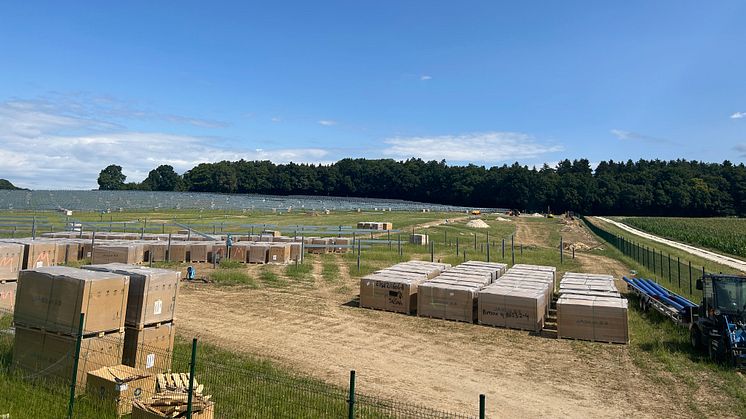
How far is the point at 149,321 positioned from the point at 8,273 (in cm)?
704

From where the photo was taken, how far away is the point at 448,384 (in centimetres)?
1134

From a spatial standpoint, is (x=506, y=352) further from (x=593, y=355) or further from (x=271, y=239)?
(x=271, y=239)

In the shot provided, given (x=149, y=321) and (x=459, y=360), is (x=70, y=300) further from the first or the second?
(x=459, y=360)

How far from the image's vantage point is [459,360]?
43.9 ft

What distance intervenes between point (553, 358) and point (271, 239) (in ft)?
84.8

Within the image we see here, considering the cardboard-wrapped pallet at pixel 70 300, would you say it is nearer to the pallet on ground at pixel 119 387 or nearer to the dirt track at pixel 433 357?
the pallet on ground at pixel 119 387

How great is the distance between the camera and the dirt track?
1054 cm

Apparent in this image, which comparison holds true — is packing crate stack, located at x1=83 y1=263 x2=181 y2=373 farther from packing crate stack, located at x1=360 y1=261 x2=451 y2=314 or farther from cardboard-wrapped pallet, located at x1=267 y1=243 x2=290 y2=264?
cardboard-wrapped pallet, located at x1=267 y1=243 x2=290 y2=264

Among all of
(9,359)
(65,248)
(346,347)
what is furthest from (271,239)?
(9,359)

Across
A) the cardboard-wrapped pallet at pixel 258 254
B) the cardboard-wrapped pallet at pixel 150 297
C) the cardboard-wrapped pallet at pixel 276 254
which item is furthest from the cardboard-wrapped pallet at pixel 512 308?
the cardboard-wrapped pallet at pixel 258 254

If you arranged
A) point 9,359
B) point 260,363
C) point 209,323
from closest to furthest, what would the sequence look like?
point 9,359, point 260,363, point 209,323

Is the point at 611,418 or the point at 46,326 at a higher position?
the point at 46,326

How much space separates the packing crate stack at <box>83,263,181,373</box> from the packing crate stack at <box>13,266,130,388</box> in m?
0.28

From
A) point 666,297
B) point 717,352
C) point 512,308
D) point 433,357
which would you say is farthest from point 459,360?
point 666,297
